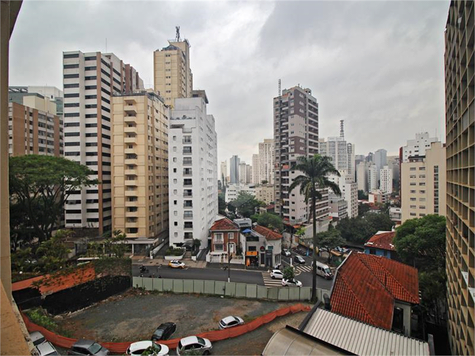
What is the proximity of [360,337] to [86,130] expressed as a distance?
45.9m

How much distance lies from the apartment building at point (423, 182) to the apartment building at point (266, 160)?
79.5 metres

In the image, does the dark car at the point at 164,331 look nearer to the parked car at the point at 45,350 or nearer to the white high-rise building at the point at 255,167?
the parked car at the point at 45,350

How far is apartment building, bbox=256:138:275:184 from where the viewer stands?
12851 cm

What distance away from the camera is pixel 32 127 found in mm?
53406

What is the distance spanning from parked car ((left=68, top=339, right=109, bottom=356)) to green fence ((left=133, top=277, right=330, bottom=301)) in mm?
8995

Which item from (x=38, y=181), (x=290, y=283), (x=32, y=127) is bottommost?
(x=290, y=283)

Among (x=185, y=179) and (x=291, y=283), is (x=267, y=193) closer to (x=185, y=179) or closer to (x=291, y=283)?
(x=185, y=179)

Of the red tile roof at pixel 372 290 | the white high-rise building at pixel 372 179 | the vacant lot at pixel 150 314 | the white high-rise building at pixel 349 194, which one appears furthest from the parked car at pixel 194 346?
the white high-rise building at pixel 372 179

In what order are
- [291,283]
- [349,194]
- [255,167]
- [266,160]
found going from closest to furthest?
1. [291,283]
2. [349,194]
3. [266,160]
4. [255,167]

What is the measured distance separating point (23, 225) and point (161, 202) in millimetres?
18233

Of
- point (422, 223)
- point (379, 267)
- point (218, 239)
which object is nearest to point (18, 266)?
point (218, 239)

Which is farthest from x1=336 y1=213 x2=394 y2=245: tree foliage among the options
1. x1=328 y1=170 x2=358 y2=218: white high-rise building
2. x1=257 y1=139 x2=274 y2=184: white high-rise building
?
x1=257 y1=139 x2=274 y2=184: white high-rise building

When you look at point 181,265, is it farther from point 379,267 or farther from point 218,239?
point 379,267

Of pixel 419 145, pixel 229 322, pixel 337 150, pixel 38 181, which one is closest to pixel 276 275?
pixel 229 322
